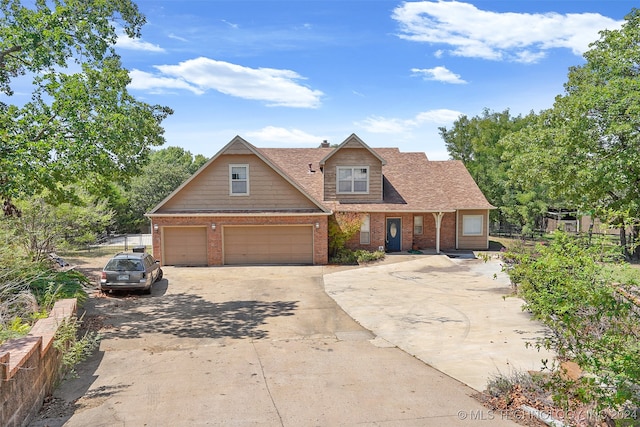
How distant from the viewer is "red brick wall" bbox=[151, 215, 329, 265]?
22.5 m

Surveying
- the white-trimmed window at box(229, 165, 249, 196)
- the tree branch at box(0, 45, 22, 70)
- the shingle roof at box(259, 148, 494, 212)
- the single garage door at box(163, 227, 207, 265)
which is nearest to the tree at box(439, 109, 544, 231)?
the shingle roof at box(259, 148, 494, 212)

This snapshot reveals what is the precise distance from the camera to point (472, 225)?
89.0 feet

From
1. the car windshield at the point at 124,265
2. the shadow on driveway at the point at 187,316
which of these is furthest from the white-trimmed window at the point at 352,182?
the car windshield at the point at 124,265

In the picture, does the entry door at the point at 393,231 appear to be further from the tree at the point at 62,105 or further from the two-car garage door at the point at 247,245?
the tree at the point at 62,105

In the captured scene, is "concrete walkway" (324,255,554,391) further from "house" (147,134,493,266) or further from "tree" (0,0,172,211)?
"tree" (0,0,172,211)

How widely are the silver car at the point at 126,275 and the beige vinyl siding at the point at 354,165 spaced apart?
12456mm

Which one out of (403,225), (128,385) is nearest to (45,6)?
(128,385)

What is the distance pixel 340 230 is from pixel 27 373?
60.4ft

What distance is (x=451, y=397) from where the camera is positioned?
6.93 meters

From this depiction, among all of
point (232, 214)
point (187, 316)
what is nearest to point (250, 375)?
point (187, 316)

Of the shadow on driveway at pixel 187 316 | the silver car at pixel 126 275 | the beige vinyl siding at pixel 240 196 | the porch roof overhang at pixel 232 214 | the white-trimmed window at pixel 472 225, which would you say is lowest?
the shadow on driveway at pixel 187 316

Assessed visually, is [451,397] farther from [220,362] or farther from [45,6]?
[45,6]

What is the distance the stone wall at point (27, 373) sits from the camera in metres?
5.22

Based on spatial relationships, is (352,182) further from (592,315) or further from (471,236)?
(592,315)
